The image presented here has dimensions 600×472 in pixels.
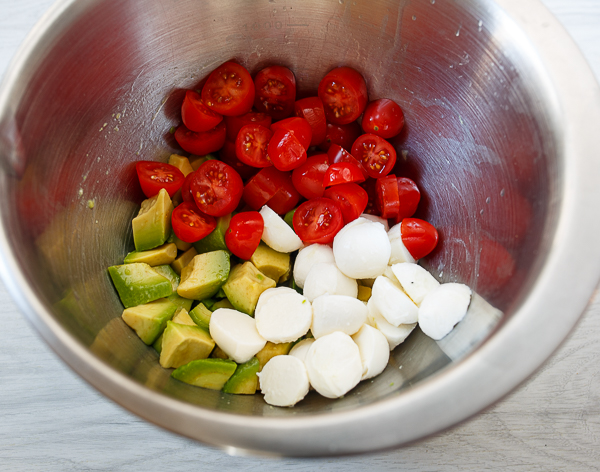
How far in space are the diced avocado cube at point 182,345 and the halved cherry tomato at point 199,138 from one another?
469mm

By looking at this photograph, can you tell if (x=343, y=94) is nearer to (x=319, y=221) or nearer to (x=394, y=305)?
(x=319, y=221)

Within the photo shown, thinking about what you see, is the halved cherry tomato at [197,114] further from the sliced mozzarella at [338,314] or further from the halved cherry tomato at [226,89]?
the sliced mozzarella at [338,314]

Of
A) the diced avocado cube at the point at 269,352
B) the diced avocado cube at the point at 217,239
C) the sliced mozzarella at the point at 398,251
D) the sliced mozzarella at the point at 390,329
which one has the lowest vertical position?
the diced avocado cube at the point at 269,352

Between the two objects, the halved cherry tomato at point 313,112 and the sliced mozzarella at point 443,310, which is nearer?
the sliced mozzarella at point 443,310

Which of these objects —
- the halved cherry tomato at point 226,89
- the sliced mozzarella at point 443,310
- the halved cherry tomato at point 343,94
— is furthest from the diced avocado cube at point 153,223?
the sliced mozzarella at point 443,310

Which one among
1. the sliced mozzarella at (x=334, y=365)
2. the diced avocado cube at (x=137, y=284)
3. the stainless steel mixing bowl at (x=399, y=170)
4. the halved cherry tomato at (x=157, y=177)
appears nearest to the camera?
the stainless steel mixing bowl at (x=399, y=170)

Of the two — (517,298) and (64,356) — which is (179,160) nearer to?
(64,356)

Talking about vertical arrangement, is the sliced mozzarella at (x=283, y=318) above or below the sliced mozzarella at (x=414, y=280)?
below

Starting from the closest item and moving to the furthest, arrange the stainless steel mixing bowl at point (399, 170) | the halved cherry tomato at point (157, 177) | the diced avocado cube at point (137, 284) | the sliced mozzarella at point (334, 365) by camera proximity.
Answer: the stainless steel mixing bowl at point (399, 170)
the sliced mozzarella at point (334, 365)
the diced avocado cube at point (137, 284)
the halved cherry tomato at point (157, 177)

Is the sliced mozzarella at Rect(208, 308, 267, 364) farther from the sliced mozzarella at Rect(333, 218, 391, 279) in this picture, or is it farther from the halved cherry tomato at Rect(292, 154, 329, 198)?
the halved cherry tomato at Rect(292, 154, 329, 198)

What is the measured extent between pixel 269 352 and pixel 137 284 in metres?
0.33

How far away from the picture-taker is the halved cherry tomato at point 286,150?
3.48 ft

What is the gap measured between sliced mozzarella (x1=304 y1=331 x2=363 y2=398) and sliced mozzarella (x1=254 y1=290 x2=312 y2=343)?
2.2 inches

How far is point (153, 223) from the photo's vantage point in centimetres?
103
